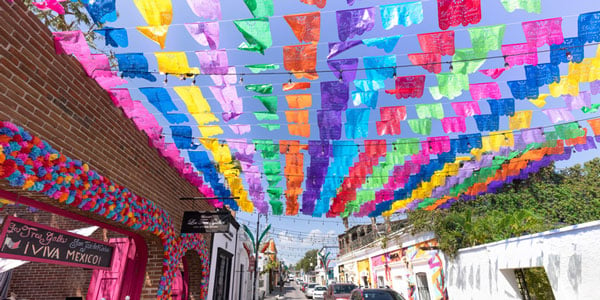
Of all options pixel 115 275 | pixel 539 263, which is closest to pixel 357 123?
pixel 539 263

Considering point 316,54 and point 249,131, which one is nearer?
point 316,54

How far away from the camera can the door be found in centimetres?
555

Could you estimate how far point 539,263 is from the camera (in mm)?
7316

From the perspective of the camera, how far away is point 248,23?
4.47 m

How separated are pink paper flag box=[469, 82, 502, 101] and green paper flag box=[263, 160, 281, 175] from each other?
18.3 ft

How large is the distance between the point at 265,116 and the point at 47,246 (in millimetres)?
4385

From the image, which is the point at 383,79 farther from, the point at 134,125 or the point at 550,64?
the point at 134,125

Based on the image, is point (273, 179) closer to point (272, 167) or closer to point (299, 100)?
point (272, 167)

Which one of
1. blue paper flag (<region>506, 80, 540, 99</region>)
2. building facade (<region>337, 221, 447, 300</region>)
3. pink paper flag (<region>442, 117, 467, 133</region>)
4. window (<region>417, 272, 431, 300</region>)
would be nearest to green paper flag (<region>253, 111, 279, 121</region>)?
pink paper flag (<region>442, 117, 467, 133</region>)

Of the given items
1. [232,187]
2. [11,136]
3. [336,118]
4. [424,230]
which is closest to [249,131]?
[336,118]

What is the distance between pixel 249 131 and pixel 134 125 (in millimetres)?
2510

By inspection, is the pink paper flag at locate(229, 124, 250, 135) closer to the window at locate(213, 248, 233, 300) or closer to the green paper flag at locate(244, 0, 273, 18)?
the green paper flag at locate(244, 0, 273, 18)

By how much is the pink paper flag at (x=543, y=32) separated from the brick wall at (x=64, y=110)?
703 cm

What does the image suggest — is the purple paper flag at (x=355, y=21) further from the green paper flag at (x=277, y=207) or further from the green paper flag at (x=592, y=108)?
the green paper flag at (x=277, y=207)
